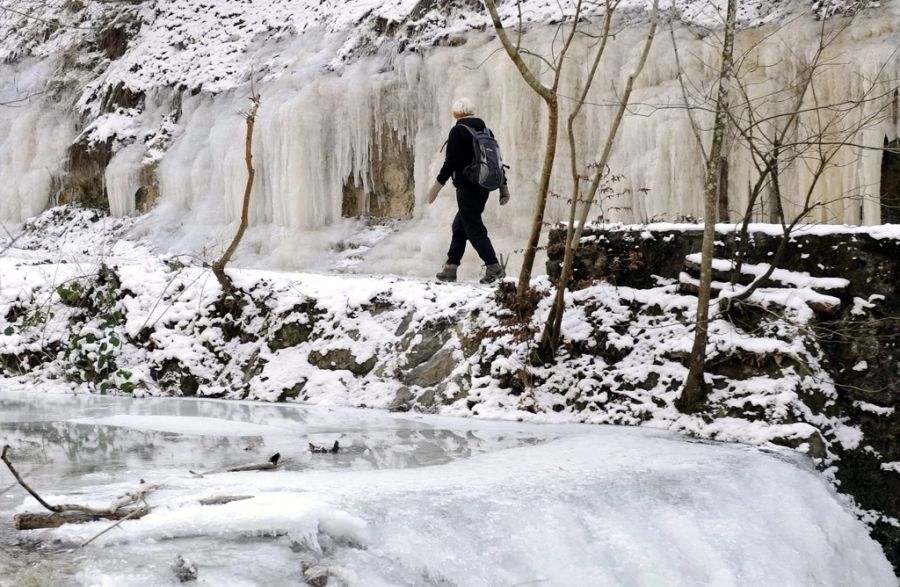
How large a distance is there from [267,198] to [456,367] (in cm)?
715

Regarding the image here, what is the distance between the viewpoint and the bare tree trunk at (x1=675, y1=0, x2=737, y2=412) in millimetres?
5078

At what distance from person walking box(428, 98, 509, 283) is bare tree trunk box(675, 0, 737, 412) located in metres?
2.17

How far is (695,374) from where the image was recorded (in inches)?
204

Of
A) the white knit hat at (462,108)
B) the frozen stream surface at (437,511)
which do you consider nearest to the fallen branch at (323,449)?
the frozen stream surface at (437,511)

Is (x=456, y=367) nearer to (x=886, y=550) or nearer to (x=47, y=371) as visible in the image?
(x=886, y=550)

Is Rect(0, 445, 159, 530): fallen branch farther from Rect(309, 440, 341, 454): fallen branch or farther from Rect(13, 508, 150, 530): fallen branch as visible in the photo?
Rect(309, 440, 341, 454): fallen branch

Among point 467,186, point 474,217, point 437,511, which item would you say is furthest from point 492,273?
point 437,511

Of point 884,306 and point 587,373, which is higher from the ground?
point 884,306

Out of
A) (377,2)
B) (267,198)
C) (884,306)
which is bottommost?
(884,306)

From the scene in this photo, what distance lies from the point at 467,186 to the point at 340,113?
220 inches

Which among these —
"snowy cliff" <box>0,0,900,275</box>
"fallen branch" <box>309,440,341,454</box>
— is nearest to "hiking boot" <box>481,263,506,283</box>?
"snowy cliff" <box>0,0,900,275</box>

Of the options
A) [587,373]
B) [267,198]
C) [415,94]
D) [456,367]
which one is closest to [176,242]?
[267,198]

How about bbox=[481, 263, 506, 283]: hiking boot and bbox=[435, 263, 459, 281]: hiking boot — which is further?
bbox=[435, 263, 459, 281]: hiking boot

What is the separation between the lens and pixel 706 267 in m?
5.11
